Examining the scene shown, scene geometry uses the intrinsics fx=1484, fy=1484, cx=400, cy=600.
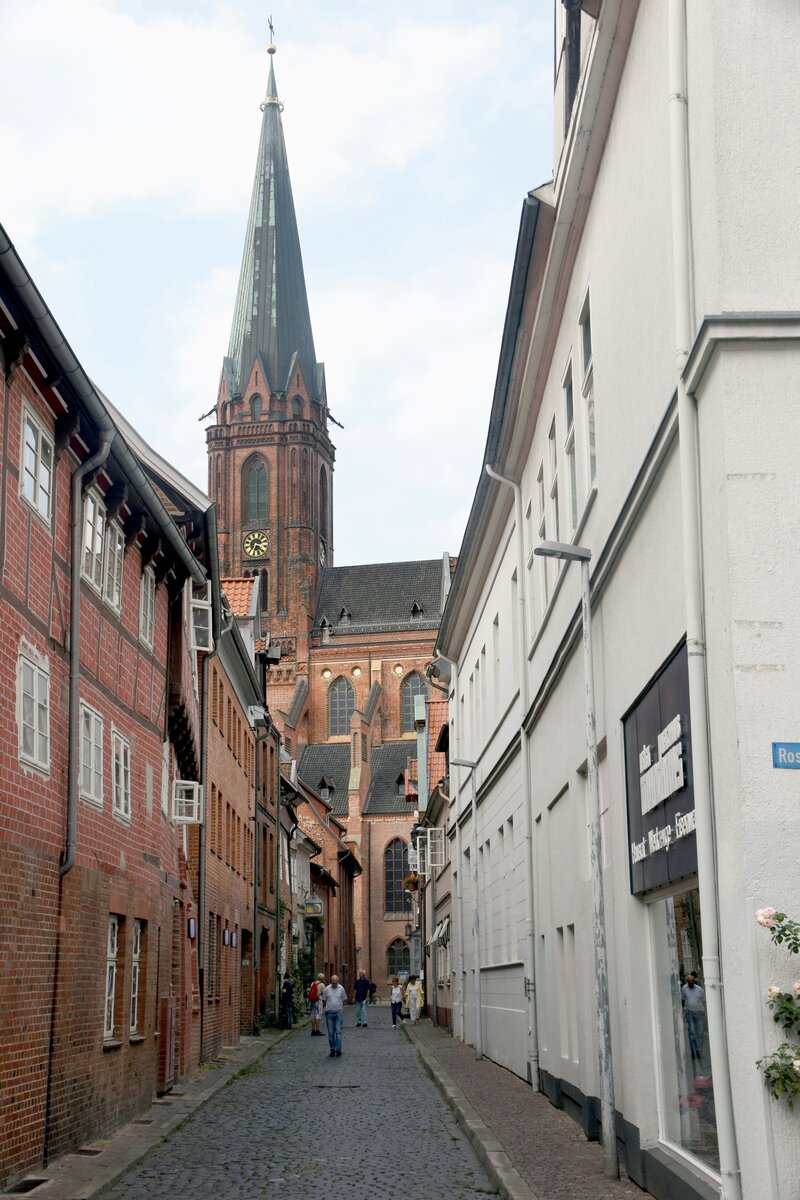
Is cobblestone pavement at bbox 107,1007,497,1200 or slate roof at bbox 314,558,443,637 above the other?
slate roof at bbox 314,558,443,637

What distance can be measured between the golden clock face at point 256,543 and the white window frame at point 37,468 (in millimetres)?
82574

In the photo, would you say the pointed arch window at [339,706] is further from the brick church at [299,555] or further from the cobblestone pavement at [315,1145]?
the cobblestone pavement at [315,1145]

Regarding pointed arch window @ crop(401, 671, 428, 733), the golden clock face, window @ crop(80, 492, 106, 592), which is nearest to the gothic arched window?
the golden clock face

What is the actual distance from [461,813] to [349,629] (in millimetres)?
61451

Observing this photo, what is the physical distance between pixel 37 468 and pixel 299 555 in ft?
271

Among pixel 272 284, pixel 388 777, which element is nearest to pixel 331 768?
pixel 388 777

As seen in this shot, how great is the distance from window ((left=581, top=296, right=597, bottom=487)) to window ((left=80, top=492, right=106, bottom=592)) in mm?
4447

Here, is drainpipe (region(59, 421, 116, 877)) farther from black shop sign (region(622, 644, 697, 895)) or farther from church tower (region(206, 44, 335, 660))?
church tower (region(206, 44, 335, 660))

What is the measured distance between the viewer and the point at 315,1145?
44.9ft

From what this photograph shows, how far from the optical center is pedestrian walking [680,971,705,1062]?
8.73m

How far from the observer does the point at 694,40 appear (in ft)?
26.6

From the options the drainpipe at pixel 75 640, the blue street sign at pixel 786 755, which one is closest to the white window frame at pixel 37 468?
the drainpipe at pixel 75 640

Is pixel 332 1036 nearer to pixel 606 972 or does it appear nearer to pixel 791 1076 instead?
pixel 606 972

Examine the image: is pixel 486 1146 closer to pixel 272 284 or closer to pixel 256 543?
pixel 256 543
